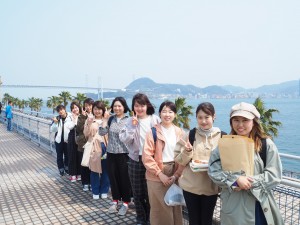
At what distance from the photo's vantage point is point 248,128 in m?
1.81

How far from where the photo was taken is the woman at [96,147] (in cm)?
388

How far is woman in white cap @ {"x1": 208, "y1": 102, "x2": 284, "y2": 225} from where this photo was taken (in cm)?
173

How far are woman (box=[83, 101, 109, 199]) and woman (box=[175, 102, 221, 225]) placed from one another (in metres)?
1.87

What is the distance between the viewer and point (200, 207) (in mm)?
2285

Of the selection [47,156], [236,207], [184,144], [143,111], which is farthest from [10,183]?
[236,207]

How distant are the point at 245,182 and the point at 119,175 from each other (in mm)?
2168

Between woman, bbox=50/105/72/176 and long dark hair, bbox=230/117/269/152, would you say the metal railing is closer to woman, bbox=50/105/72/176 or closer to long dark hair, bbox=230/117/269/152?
long dark hair, bbox=230/117/269/152

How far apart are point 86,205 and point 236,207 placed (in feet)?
8.82

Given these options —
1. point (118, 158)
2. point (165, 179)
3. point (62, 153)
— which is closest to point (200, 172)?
point (165, 179)

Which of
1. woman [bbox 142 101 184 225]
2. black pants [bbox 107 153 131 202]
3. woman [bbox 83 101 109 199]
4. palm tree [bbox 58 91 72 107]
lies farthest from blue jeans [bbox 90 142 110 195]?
palm tree [bbox 58 91 72 107]

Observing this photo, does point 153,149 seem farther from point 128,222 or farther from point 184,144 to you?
point 128,222

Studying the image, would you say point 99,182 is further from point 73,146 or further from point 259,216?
point 259,216

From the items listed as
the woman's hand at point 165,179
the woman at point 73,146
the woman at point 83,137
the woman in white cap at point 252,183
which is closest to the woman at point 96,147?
the woman at point 83,137

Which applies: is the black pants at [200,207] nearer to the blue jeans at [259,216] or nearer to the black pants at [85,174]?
the blue jeans at [259,216]
